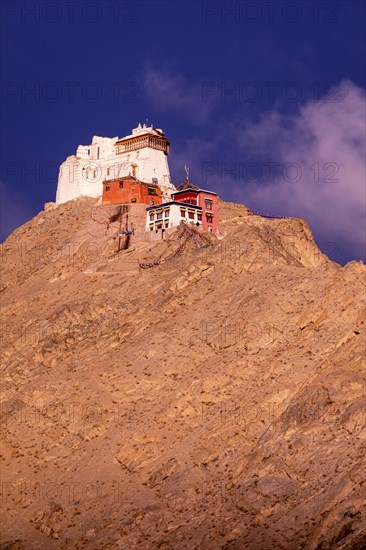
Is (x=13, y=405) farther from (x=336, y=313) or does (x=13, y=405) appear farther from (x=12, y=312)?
(x=336, y=313)

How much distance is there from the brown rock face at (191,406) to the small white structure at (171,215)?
8.50 metres

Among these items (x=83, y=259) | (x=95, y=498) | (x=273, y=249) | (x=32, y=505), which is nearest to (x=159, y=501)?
(x=95, y=498)

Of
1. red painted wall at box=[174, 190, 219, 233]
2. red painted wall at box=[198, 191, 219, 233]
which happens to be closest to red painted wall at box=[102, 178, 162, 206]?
red painted wall at box=[174, 190, 219, 233]

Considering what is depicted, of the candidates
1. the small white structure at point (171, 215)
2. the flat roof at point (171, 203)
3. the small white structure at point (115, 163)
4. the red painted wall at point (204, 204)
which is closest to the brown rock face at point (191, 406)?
the small white structure at point (171, 215)

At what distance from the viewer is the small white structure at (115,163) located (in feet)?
372

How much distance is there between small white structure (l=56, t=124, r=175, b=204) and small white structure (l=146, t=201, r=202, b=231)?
29.6 ft

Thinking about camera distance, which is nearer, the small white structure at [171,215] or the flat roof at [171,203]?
the small white structure at [171,215]

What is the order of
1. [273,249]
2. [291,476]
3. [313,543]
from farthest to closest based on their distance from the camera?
[273,249], [291,476], [313,543]

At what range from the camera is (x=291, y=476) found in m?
58.3

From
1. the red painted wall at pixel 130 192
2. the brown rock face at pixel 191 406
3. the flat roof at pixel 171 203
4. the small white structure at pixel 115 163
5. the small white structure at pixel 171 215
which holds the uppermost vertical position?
the small white structure at pixel 115 163

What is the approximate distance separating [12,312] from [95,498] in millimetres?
31162

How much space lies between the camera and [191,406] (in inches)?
2680

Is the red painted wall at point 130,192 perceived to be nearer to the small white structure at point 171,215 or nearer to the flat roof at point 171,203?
the flat roof at point 171,203

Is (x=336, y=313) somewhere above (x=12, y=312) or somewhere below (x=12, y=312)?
below
